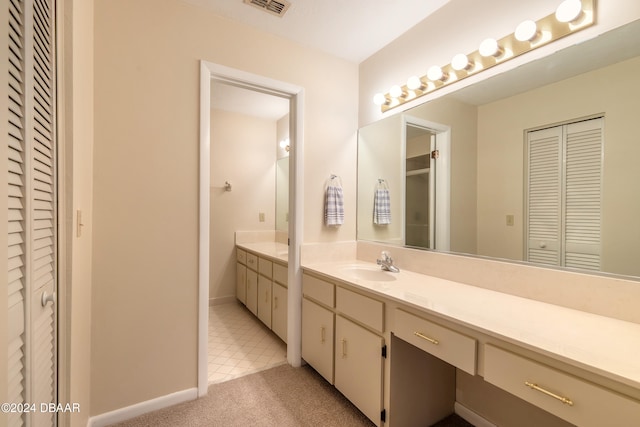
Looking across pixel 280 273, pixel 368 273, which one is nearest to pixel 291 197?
pixel 280 273

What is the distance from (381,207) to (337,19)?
1.39 metres

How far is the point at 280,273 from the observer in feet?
7.70

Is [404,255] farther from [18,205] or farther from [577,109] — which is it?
[18,205]

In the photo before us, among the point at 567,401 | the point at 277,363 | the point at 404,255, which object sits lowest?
the point at 277,363

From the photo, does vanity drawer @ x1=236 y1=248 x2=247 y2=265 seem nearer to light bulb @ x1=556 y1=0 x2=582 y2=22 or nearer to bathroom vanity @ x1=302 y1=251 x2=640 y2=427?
bathroom vanity @ x1=302 y1=251 x2=640 y2=427

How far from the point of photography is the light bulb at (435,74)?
1.70m

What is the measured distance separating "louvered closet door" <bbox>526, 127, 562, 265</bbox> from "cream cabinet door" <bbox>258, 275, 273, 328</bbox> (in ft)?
6.60

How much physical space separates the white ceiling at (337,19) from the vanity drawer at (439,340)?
1.84 metres

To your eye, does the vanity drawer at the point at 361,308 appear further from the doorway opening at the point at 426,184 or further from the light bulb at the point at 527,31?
the light bulb at the point at 527,31

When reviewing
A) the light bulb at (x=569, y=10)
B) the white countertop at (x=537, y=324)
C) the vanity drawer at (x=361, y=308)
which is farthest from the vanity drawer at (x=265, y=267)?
the light bulb at (x=569, y=10)

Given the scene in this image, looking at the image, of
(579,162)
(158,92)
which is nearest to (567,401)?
(579,162)

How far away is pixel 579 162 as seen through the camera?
1178 millimetres

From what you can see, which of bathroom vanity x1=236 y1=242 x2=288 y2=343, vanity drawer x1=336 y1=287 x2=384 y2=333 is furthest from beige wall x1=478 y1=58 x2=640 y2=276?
bathroom vanity x1=236 y1=242 x2=288 y2=343

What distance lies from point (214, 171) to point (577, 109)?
3354 mm
